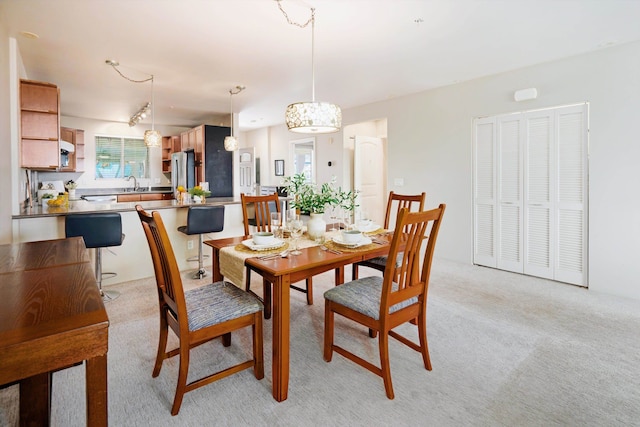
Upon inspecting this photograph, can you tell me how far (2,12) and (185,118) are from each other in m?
4.43

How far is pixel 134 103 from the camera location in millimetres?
5637

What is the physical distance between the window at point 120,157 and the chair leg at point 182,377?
713 centimetres

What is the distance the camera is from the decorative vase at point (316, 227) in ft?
8.07

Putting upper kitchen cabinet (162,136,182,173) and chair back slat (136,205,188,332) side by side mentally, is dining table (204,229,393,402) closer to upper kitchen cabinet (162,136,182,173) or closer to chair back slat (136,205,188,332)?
chair back slat (136,205,188,332)

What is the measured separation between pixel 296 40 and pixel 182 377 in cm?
284

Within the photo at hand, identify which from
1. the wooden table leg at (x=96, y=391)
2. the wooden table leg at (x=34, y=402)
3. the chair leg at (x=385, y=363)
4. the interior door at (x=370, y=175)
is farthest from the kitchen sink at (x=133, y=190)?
the wooden table leg at (x=96, y=391)

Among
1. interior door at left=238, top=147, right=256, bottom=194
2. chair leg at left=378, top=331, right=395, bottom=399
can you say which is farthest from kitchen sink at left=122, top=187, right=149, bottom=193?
chair leg at left=378, top=331, right=395, bottom=399

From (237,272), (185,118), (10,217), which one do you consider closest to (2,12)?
(10,217)

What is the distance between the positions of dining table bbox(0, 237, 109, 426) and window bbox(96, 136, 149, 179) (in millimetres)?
6971

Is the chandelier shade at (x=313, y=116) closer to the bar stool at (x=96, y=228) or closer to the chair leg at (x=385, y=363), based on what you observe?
the chair leg at (x=385, y=363)

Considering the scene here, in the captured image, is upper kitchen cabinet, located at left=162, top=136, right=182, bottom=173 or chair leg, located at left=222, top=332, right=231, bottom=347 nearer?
chair leg, located at left=222, top=332, right=231, bottom=347

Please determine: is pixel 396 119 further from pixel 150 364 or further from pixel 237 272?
pixel 150 364

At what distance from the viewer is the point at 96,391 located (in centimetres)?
90

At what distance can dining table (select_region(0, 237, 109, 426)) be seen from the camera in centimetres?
79
